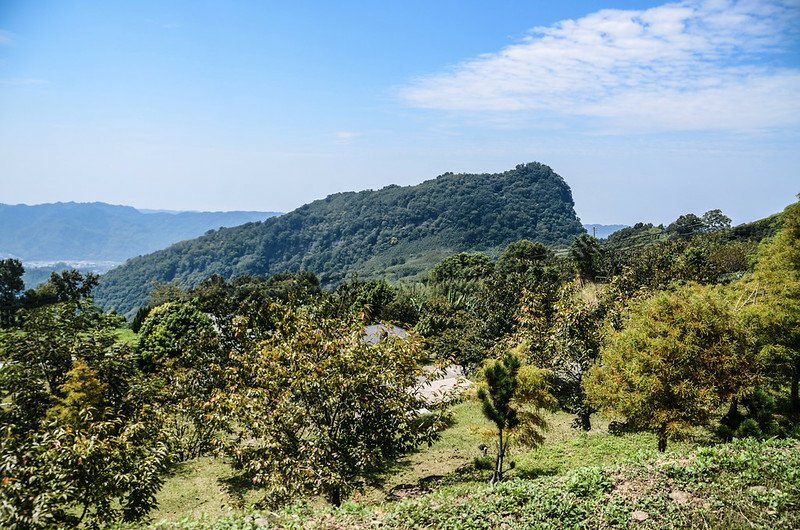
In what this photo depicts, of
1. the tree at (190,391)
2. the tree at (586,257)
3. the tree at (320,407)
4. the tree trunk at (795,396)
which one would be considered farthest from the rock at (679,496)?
the tree at (586,257)

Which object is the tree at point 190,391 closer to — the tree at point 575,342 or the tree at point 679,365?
the tree at point 679,365

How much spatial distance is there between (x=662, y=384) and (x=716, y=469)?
5734 mm

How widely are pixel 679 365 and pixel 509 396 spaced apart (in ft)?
15.5

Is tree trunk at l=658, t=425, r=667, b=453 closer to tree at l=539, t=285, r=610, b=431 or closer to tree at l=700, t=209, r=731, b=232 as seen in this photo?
tree at l=539, t=285, r=610, b=431

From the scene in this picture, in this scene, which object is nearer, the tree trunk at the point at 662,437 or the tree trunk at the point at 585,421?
the tree trunk at the point at 662,437

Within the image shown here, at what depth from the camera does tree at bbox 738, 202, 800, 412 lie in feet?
53.2

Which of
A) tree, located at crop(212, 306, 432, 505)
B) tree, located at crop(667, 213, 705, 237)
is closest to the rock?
tree, located at crop(212, 306, 432, 505)

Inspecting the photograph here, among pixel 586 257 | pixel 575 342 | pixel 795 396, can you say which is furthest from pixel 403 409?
pixel 586 257

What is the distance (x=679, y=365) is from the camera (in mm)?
13789

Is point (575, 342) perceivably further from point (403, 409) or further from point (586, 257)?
point (586, 257)

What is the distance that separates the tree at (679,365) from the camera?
13633 mm

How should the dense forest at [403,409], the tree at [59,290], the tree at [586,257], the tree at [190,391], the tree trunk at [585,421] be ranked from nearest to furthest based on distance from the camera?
the dense forest at [403,409] < the tree at [190,391] < the tree trunk at [585,421] < the tree at [586,257] < the tree at [59,290]

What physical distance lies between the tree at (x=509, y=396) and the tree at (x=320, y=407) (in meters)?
3.15

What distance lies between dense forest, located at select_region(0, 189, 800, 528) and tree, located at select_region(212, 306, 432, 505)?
47 mm
